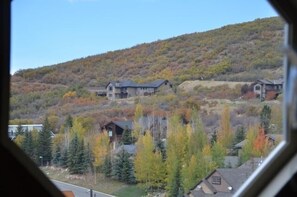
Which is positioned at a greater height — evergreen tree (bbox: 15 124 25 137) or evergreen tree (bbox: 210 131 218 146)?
evergreen tree (bbox: 15 124 25 137)

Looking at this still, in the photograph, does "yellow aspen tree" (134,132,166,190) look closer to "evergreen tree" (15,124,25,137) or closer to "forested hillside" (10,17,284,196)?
"forested hillside" (10,17,284,196)

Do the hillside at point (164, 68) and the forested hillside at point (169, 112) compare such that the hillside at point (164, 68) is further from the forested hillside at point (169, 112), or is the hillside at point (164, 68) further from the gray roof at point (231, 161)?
the gray roof at point (231, 161)

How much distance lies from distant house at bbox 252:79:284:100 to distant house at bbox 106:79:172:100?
210mm

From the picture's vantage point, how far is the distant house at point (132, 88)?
1.07 m

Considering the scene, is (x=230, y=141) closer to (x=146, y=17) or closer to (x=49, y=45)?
(x=146, y=17)

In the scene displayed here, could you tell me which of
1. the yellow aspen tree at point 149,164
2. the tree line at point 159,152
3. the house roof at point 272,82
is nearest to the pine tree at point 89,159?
the tree line at point 159,152

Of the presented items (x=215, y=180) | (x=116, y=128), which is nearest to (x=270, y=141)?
(x=215, y=180)

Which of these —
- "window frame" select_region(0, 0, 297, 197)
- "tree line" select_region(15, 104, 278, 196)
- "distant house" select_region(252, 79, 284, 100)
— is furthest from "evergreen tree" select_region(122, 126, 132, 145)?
"distant house" select_region(252, 79, 284, 100)

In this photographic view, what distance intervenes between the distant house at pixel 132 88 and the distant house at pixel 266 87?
0.21 meters

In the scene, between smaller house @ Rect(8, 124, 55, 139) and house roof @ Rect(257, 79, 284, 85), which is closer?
smaller house @ Rect(8, 124, 55, 139)

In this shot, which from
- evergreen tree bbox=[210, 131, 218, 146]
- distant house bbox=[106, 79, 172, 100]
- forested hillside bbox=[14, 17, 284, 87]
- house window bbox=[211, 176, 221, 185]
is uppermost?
forested hillside bbox=[14, 17, 284, 87]

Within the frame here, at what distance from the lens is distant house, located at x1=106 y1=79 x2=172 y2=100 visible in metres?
1.07

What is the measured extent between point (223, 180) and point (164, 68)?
302 mm

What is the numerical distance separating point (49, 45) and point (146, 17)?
0.24 m
